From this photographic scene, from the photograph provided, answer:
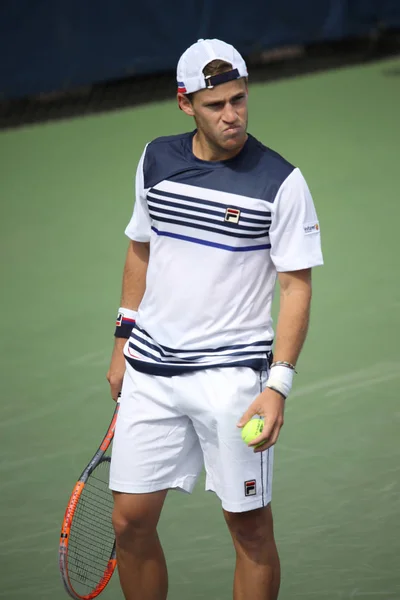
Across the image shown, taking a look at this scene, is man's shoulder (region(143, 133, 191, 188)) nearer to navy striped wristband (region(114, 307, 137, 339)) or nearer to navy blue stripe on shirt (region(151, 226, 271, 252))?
navy blue stripe on shirt (region(151, 226, 271, 252))

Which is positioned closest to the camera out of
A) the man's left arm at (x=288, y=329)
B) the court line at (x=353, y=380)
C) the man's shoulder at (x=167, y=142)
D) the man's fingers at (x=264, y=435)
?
the man's fingers at (x=264, y=435)

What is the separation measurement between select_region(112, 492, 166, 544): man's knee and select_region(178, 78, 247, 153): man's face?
1.21 m

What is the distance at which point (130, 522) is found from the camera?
3.86 m

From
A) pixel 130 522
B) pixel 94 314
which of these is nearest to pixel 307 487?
pixel 130 522

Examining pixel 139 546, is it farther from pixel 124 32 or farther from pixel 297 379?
pixel 124 32

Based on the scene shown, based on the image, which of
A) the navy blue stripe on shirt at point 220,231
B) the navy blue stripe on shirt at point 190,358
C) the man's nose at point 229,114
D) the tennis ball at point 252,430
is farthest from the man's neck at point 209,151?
the tennis ball at point 252,430

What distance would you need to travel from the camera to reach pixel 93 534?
4367 millimetres

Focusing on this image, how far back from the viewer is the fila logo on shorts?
373 centimetres

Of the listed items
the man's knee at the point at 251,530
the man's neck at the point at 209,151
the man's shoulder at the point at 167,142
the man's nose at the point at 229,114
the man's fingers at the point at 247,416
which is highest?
the man's nose at the point at 229,114

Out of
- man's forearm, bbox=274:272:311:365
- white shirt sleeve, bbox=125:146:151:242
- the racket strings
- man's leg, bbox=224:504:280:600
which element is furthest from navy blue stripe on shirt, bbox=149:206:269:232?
the racket strings

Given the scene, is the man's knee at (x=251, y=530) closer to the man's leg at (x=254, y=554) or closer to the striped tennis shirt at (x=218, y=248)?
the man's leg at (x=254, y=554)

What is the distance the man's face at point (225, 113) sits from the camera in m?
3.67

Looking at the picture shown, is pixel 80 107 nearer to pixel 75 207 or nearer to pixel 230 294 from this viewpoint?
pixel 75 207

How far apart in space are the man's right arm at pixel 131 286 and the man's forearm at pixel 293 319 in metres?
0.70
